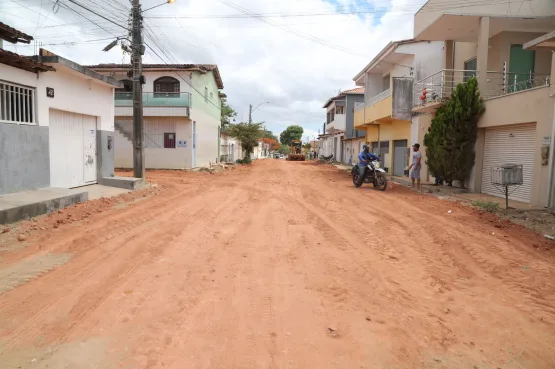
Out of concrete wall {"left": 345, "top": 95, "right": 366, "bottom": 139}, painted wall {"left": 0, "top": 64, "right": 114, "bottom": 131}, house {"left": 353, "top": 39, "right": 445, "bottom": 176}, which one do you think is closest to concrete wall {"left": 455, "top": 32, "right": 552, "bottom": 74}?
house {"left": 353, "top": 39, "right": 445, "bottom": 176}

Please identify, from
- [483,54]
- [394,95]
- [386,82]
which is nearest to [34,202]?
[483,54]

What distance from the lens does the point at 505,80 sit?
14344 mm

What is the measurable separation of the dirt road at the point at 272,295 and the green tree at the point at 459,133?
6458 millimetres

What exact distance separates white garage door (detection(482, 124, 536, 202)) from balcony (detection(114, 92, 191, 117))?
1702cm

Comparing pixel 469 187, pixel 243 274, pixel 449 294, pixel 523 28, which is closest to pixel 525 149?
pixel 469 187

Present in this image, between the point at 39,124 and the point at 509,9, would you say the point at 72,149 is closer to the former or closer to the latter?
the point at 39,124

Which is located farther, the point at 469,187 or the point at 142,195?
Answer: the point at 469,187

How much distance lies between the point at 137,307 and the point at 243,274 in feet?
4.58

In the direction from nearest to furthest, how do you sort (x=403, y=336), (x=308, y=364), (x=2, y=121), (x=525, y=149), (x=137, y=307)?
(x=308, y=364) < (x=403, y=336) < (x=137, y=307) < (x=2, y=121) < (x=525, y=149)

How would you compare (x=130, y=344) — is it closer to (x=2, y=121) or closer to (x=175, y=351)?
(x=175, y=351)

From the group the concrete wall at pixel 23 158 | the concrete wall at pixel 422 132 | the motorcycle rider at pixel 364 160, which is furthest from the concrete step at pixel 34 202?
the concrete wall at pixel 422 132

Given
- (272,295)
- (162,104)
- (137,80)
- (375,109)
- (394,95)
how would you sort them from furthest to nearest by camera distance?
(162,104) → (375,109) → (394,95) → (137,80) → (272,295)

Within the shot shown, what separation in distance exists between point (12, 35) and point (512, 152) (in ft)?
46.6

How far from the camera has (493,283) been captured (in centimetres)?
482
